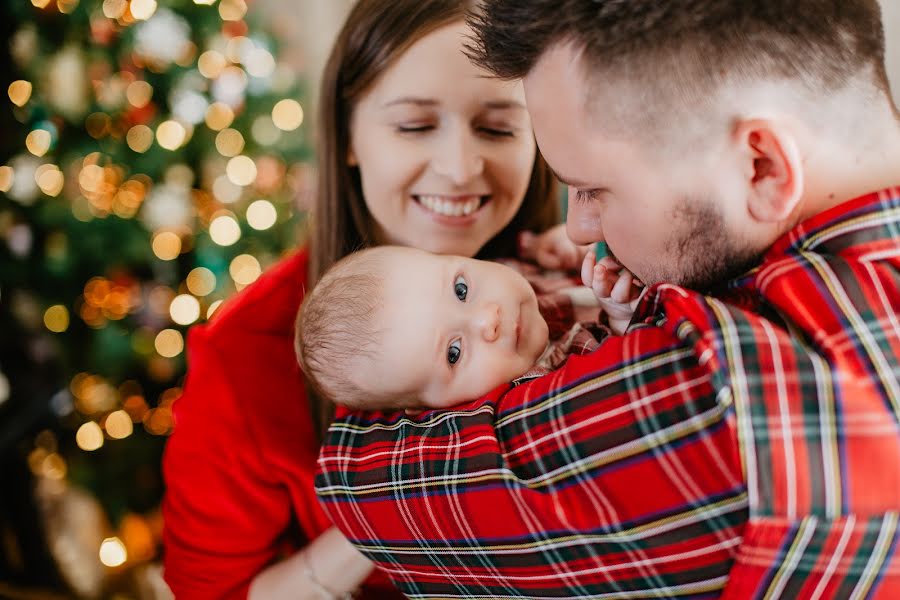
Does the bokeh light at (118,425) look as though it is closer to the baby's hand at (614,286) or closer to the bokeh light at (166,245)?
the bokeh light at (166,245)

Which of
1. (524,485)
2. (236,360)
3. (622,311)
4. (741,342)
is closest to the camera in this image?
(741,342)

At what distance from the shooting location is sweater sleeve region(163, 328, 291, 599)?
132cm

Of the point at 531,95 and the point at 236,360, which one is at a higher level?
the point at 531,95

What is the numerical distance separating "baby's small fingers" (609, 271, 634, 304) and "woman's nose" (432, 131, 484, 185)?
0.41 metres

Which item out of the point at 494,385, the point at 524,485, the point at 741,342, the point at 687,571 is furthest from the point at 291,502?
the point at 741,342

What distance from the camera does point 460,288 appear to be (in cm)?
123

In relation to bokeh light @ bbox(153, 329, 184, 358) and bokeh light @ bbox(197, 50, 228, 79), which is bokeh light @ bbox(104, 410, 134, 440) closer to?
bokeh light @ bbox(153, 329, 184, 358)

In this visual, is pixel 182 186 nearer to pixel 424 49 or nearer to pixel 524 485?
pixel 424 49

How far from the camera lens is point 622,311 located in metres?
1.08

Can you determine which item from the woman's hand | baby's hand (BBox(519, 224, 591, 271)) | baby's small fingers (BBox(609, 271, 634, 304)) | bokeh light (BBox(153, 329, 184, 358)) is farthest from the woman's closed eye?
bokeh light (BBox(153, 329, 184, 358))

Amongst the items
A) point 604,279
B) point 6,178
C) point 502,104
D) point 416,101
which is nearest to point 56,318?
point 6,178

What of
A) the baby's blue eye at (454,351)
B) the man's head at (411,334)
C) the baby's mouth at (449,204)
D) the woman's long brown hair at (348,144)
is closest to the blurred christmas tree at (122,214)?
the woman's long brown hair at (348,144)

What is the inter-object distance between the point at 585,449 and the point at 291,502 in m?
0.86

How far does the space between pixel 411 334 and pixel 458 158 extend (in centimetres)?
38
